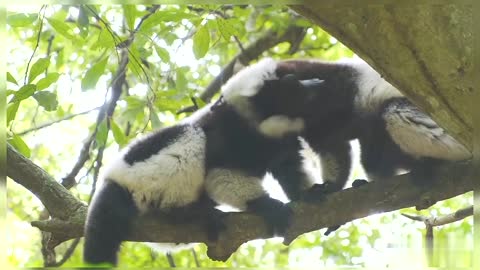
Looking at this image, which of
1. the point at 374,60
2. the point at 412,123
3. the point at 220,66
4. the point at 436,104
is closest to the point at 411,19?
the point at 374,60

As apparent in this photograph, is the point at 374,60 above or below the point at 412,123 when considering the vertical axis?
below

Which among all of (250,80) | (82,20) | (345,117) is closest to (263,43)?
(250,80)

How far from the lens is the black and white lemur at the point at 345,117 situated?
530 centimetres

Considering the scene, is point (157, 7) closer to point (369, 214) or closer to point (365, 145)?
point (365, 145)

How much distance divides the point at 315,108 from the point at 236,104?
0.74m

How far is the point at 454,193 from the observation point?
185 inches

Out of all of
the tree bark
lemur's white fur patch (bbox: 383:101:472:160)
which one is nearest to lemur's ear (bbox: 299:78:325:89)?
lemur's white fur patch (bbox: 383:101:472:160)

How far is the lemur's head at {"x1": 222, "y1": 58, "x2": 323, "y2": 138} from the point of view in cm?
578

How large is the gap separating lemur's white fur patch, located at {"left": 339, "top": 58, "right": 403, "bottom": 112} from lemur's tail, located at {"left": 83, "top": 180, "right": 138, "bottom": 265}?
2.29m

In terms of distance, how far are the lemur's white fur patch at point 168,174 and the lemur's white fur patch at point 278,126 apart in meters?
0.71

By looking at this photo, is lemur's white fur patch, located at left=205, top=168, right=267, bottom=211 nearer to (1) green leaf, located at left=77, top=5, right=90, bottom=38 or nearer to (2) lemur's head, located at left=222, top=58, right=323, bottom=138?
(2) lemur's head, located at left=222, top=58, right=323, bottom=138

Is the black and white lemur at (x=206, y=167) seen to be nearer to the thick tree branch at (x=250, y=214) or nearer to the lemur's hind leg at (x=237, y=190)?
the lemur's hind leg at (x=237, y=190)

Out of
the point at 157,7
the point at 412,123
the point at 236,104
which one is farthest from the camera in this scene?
the point at 157,7

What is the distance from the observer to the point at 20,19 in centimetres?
467
